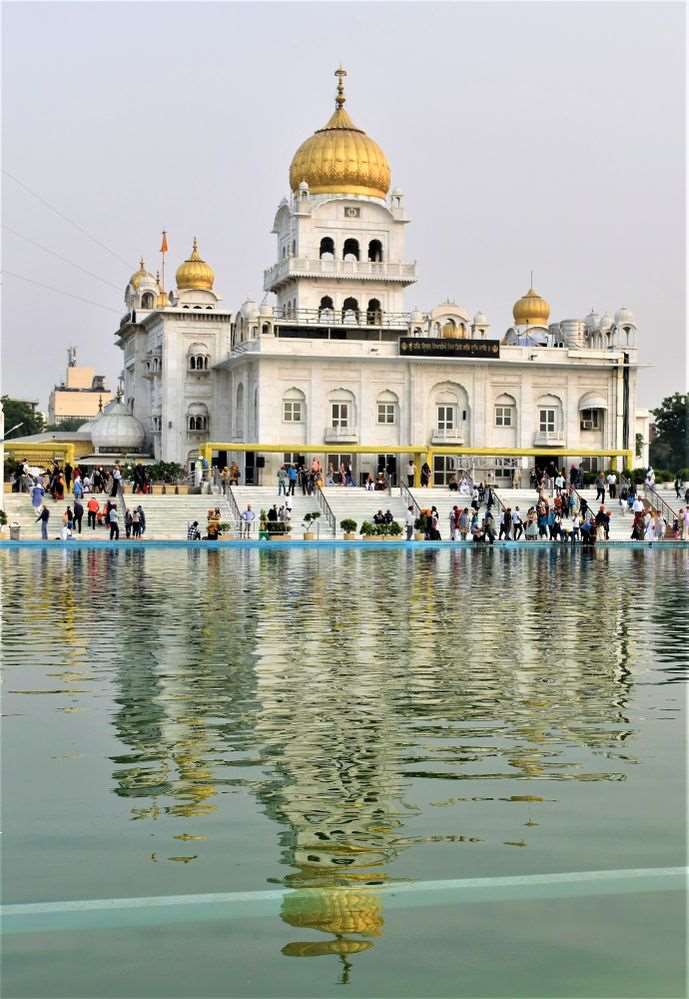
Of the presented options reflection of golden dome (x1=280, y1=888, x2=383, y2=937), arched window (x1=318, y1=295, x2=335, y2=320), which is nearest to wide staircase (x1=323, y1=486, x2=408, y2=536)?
arched window (x1=318, y1=295, x2=335, y2=320)

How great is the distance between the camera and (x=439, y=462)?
6112 centimetres

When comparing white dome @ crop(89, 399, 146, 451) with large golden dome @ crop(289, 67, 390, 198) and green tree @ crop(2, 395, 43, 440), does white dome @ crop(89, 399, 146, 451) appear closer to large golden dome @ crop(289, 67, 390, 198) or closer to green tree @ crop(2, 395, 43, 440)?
large golden dome @ crop(289, 67, 390, 198)

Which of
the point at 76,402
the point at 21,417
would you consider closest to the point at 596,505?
the point at 21,417

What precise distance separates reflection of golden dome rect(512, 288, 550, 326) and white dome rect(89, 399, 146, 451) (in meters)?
19.2

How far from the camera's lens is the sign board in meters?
61.2

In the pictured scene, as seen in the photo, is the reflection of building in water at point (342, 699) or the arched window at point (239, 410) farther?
the arched window at point (239, 410)

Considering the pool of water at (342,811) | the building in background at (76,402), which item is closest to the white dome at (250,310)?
the pool of water at (342,811)

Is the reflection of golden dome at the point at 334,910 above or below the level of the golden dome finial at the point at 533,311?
below

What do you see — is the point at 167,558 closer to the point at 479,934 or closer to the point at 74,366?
the point at 479,934

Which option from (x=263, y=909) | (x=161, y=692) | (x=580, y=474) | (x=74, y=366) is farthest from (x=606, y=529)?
(x=74, y=366)

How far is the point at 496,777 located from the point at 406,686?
3541 mm

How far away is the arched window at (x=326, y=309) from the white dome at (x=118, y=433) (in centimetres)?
1158

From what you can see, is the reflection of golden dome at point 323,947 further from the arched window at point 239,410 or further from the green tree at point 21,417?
the green tree at point 21,417

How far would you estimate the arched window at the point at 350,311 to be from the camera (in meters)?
63.4
